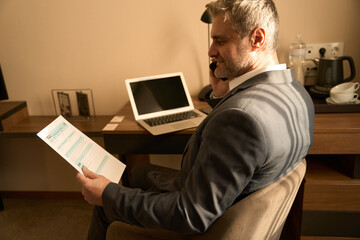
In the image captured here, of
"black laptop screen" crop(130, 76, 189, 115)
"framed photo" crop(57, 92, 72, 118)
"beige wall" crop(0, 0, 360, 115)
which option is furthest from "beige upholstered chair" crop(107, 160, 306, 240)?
"framed photo" crop(57, 92, 72, 118)

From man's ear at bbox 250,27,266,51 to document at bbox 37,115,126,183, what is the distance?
2.30 ft

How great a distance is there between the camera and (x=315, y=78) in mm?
1922

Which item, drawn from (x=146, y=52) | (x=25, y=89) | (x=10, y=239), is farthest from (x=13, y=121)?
(x=146, y=52)

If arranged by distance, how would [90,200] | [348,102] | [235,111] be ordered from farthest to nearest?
[348,102], [90,200], [235,111]

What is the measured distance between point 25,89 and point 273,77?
1773mm

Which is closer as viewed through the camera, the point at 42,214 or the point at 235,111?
the point at 235,111

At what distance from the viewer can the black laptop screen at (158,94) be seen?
171 cm

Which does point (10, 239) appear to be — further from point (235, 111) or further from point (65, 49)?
point (235, 111)

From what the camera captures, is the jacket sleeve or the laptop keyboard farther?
the laptop keyboard

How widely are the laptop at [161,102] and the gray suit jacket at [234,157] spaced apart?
0.67 m

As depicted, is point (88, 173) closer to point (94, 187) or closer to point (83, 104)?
point (94, 187)

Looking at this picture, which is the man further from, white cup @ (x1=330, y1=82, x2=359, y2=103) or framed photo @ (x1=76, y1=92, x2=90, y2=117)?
framed photo @ (x1=76, y1=92, x2=90, y2=117)

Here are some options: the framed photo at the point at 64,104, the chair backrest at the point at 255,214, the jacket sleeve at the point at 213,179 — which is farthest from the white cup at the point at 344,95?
the framed photo at the point at 64,104

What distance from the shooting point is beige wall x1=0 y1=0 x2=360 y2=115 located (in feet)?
6.03
